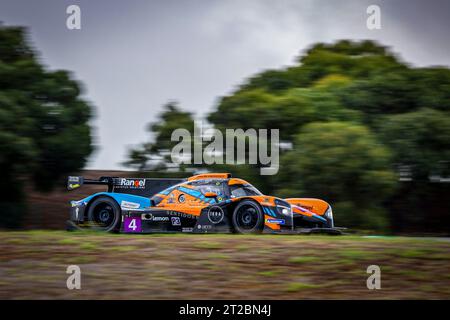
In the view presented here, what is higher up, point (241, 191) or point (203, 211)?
point (241, 191)

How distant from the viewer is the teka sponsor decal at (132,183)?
14773 mm

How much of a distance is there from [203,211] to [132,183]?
2.16 meters

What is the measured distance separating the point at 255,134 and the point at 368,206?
15.9 ft

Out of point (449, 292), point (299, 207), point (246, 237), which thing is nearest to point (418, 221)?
point (299, 207)

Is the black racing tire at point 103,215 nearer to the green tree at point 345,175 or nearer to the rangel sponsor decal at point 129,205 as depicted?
the rangel sponsor decal at point 129,205

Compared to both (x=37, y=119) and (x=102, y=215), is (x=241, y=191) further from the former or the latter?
(x=37, y=119)

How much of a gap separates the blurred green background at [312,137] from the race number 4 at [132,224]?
278 inches

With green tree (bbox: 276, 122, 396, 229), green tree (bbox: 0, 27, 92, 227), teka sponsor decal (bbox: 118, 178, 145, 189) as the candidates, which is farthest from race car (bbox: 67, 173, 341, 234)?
green tree (bbox: 0, 27, 92, 227)

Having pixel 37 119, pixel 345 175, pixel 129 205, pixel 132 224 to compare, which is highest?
pixel 37 119

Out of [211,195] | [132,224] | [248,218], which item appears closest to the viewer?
[248,218]

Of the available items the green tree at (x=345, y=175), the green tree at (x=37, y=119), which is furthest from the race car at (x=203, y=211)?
the green tree at (x=37, y=119)

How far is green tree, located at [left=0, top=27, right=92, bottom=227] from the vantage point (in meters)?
21.5

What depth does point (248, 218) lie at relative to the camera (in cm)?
1362

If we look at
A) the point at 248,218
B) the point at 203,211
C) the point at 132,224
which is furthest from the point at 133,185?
the point at 248,218
